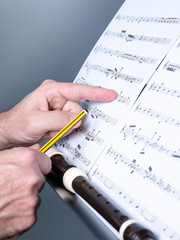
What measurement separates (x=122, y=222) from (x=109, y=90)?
39 cm

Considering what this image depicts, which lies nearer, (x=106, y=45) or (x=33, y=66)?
(x=106, y=45)

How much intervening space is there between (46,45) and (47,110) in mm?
852

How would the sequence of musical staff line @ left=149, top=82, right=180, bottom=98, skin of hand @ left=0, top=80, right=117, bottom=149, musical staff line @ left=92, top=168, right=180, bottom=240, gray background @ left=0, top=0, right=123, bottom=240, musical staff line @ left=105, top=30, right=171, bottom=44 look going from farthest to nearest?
1. gray background @ left=0, top=0, right=123, bottom=240
2. skin of hand @ left=0, top=80, right=117, bottom=149
3. musical staff line @ left=105, top=30, right=171, bottom=44
4. musical staff line @ left=149, top=82, right=180, bottom=98
5. musical staff line @ left=92, top=168, right=180, bottom=240

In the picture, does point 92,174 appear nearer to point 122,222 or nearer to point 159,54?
point 122,222

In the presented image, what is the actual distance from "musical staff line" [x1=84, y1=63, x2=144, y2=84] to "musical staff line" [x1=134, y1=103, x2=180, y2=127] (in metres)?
0.08

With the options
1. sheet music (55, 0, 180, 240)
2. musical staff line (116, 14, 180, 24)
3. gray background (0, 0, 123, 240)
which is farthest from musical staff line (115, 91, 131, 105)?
gray background (0, 0, 123, 240)

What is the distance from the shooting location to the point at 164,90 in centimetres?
83

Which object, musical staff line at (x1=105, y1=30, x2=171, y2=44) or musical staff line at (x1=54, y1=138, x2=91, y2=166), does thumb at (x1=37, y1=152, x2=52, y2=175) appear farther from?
musical staff line at (x1=105, y1=30, x2=171, y2=44)

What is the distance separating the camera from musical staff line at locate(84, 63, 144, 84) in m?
0.94

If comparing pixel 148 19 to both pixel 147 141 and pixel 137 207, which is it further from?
pixel 137 207

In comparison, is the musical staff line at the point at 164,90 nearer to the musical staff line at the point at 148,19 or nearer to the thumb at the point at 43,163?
the musical staff line at the point at 148,19

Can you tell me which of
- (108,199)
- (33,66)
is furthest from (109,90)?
(33,66)

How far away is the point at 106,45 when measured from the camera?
3.66 ft

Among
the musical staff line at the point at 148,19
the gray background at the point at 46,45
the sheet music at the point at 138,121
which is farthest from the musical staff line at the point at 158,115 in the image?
the gray background at the point at 46,45
